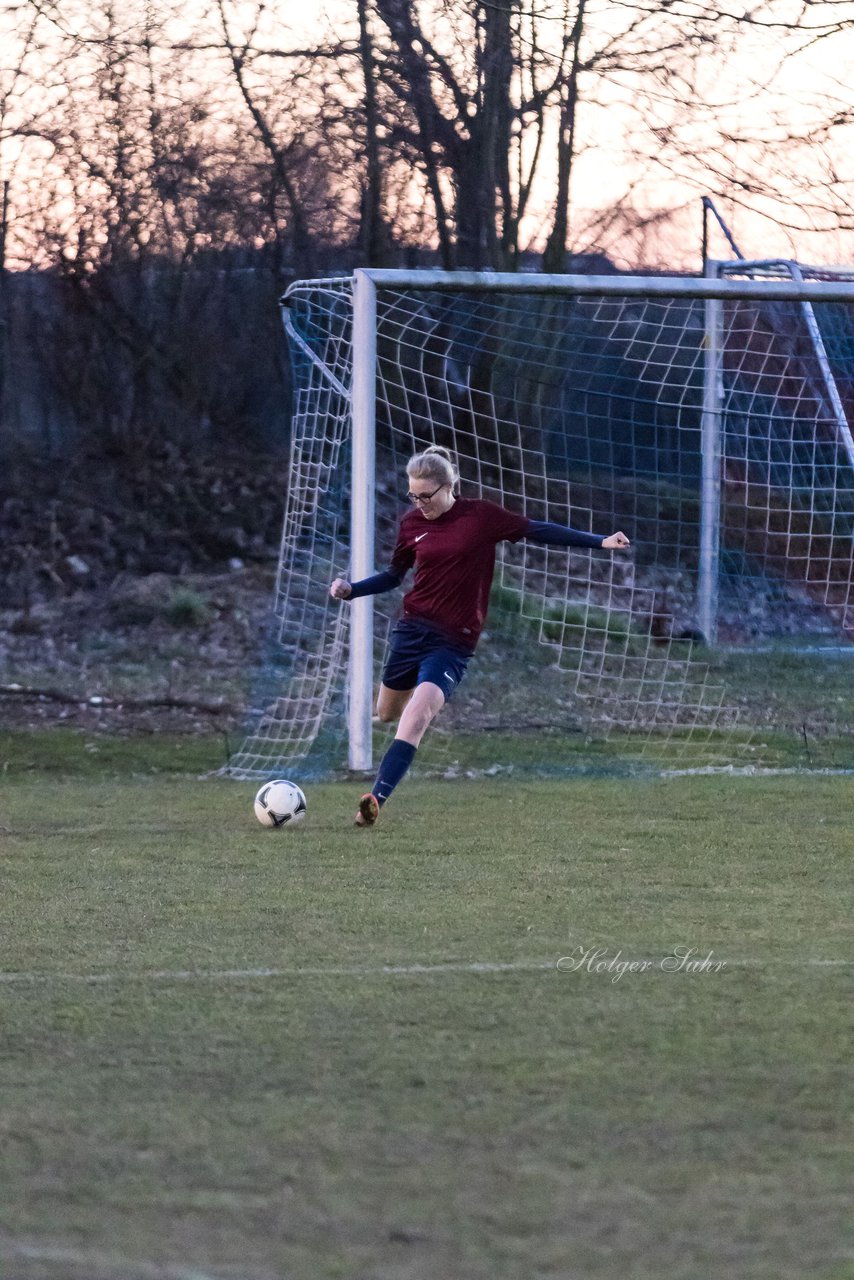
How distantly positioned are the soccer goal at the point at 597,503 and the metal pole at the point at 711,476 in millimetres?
34

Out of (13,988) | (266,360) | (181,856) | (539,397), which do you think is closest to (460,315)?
(539,397)

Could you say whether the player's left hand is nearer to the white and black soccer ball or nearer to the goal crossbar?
the white and black soccer ball

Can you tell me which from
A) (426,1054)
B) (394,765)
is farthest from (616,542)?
(426,1054)

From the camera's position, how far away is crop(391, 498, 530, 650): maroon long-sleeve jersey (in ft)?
23.1

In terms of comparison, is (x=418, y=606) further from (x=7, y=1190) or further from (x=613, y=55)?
(x=613, y=55)

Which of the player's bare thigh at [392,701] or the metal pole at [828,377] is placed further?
the metal pole at [828,377]

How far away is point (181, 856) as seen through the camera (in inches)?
243

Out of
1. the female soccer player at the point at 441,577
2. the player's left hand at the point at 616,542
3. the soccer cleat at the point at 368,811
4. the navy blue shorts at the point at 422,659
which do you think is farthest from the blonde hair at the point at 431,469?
the soccer cleat at the point at 368,811

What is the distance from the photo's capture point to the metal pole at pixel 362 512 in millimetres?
8125

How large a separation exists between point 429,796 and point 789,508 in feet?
17.8

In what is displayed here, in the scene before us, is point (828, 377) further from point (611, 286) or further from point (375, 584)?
point (375, 584)

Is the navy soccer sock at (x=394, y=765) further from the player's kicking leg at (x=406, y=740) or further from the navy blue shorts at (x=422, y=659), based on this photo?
the navy blue shorts at (x=422, y=659)

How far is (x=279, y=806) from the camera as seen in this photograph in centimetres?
670

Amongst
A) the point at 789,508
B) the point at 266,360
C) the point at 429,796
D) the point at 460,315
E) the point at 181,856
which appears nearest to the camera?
the point at 181,856
